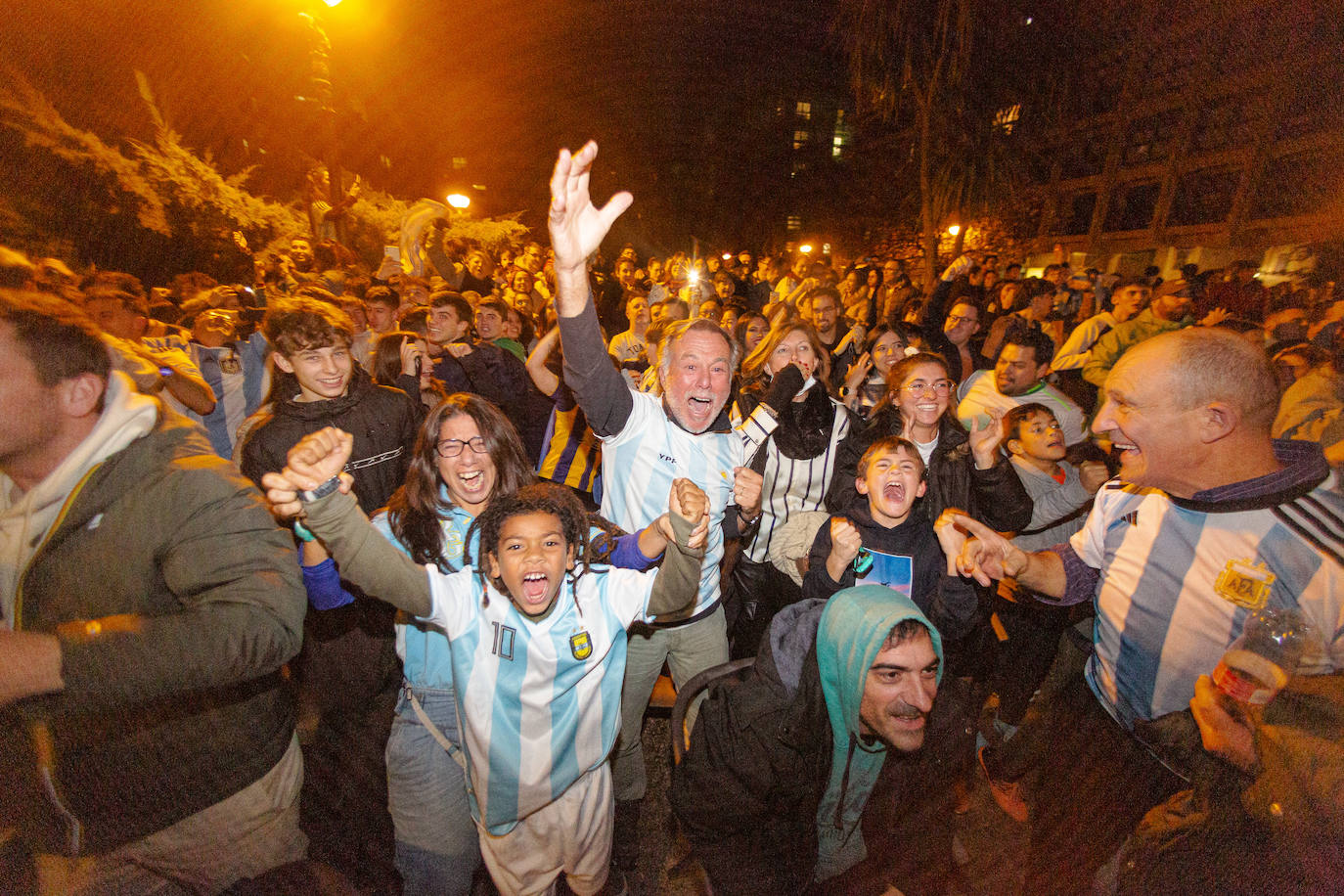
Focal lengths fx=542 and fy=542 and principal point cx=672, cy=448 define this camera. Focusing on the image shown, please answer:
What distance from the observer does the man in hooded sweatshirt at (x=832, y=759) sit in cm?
191

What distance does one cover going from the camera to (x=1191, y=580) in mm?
1923

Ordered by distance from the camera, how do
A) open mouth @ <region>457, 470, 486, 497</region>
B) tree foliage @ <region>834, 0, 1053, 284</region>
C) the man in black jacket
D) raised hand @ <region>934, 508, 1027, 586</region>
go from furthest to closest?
tree foliage @ <region>834, 0, 1053, 284</region>, the man in black jacket, raised hand @ <region>934, 508, 1027, 586</region>, open mouth @ <region>457, 470, 486, 497</region>

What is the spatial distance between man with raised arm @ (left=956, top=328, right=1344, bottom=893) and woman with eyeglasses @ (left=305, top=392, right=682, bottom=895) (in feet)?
5.98

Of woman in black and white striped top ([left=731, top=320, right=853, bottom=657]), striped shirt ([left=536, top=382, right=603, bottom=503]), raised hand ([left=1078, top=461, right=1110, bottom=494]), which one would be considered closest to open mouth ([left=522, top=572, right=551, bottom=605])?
woman in black and white striped top ([left=731, top=320, right=853, bottom=657])

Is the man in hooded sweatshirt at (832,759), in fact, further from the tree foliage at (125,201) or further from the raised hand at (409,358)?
the tree foliage at (125,201)

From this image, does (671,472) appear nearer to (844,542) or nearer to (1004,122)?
(844,542)

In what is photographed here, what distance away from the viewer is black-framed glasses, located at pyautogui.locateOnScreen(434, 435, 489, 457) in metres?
2.18

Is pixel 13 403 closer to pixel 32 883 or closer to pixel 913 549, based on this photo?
pixel 32 883

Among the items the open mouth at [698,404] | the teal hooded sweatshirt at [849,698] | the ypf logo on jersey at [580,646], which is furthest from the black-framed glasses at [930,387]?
the ypf logo on jersey at [580,646]

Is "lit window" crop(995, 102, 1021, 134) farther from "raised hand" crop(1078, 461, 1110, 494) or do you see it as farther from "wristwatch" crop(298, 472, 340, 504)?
"wristwatch" crop(298, 472, 340, 504)

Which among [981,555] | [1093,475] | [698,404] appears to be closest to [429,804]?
[698,404]

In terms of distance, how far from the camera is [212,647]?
1.25 metres

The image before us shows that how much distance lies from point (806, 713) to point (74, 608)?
2138 millimetres

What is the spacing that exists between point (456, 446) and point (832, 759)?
190 centimetres
